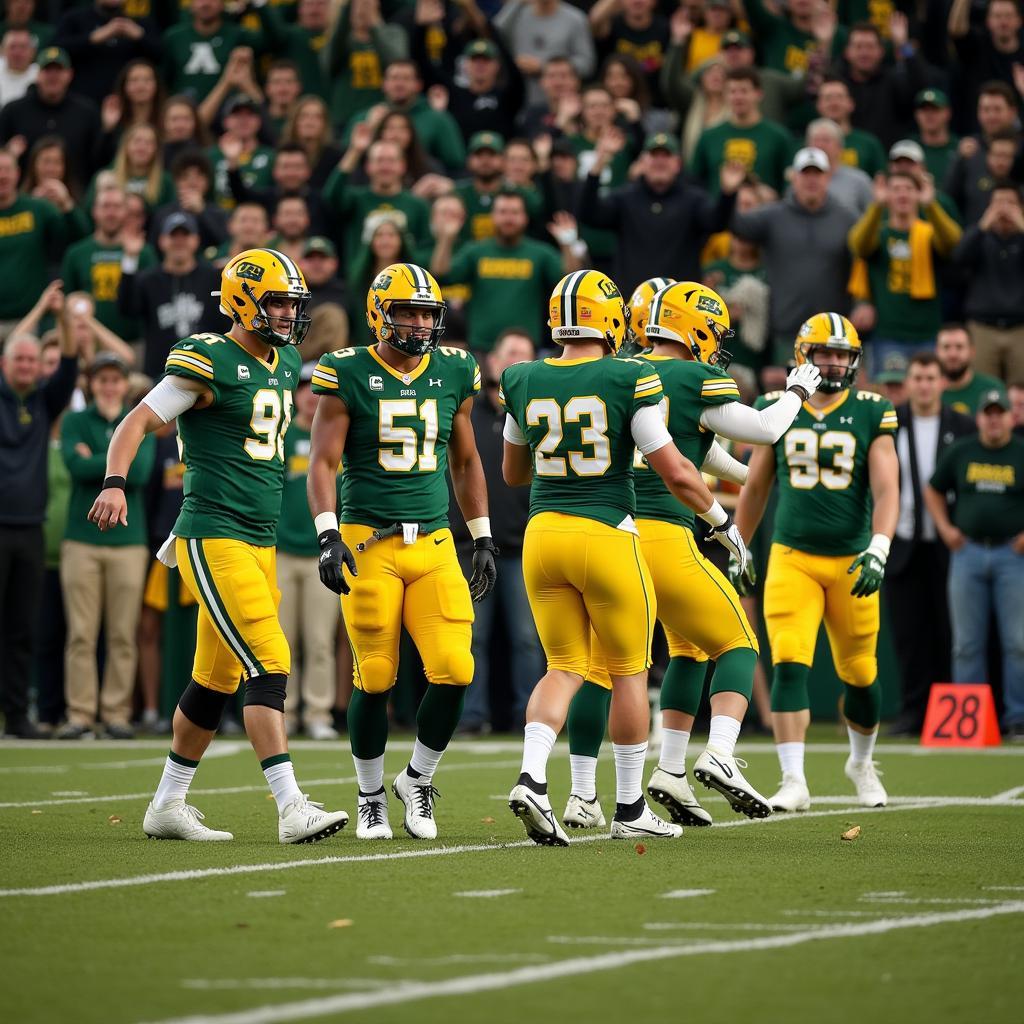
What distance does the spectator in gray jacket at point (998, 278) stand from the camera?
45.0 feet

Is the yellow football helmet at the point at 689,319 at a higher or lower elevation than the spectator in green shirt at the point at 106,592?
higher

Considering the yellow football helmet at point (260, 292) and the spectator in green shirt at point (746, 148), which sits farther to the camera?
the spectator in green shirt at point (746, 148)

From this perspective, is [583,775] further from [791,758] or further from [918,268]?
[918,268]

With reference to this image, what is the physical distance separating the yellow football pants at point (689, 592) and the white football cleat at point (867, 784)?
1200mm

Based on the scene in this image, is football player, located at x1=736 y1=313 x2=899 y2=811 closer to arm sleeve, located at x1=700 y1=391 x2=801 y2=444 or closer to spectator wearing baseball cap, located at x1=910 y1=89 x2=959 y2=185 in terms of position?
arm sleeve, located at x1=700 y1=391 x2=801 y2=444

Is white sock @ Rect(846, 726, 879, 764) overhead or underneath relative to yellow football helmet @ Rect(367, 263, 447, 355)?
underneath

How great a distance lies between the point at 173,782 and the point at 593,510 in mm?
1874

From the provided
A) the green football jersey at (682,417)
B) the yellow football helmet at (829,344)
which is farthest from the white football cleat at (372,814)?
the yellow football helmet at (829,344)

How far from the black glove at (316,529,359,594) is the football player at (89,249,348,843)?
22 centimetres

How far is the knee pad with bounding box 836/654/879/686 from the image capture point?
875 cm

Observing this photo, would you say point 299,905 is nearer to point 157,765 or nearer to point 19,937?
point 19,937

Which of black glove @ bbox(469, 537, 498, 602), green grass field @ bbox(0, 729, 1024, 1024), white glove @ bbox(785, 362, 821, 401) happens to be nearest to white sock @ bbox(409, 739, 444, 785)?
green grass field @ bbox(0, 729, 1024, 1024)

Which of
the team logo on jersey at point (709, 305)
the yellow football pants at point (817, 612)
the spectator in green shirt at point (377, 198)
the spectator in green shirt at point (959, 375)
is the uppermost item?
the spectator in green shirt at point (377, 198)

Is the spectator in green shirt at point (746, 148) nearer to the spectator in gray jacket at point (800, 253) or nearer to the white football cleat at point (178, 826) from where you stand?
the spectator in gray jacket at point (800, 253)
